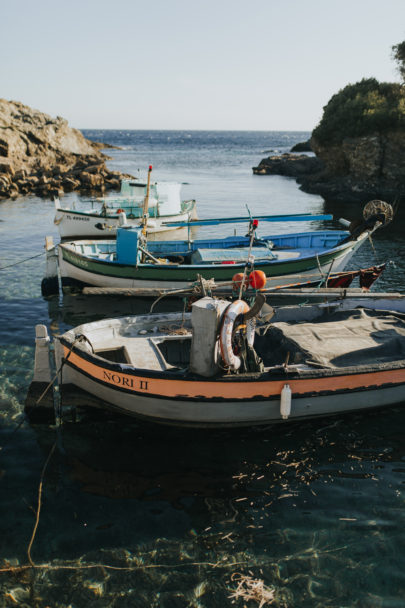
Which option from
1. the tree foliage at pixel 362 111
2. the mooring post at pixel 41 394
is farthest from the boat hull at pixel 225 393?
the tree foliage at pixel 362 111

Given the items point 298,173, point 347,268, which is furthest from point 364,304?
point 298,173

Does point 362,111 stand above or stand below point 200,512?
above

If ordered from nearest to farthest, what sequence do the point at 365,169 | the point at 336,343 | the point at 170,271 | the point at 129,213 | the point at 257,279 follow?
the point at 257,279, the point at 336,343, the point at 170,271, the point at 129,213, the point at 365,169

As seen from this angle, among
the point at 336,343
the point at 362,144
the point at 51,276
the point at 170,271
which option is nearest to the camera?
the point at 336,343

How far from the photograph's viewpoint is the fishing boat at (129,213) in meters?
29.1

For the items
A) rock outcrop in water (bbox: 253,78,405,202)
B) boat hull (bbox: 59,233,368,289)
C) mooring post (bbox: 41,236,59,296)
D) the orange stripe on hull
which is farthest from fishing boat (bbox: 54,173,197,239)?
rock outcrop in water (bbox: 253,78,405,202)

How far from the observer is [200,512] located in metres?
8.22

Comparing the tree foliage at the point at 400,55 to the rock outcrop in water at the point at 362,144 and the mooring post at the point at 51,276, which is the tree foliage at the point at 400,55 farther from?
the mooring post at the point at 51,276

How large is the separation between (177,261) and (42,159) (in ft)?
164

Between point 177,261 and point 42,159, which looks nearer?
point 177,261

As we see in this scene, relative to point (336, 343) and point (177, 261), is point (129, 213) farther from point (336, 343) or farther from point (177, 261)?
point (336, 343)

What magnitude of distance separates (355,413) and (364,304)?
3.96 meters

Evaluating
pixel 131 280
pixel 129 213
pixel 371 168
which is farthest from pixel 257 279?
pixel 371 168

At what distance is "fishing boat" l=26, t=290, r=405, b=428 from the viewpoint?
375 inches
